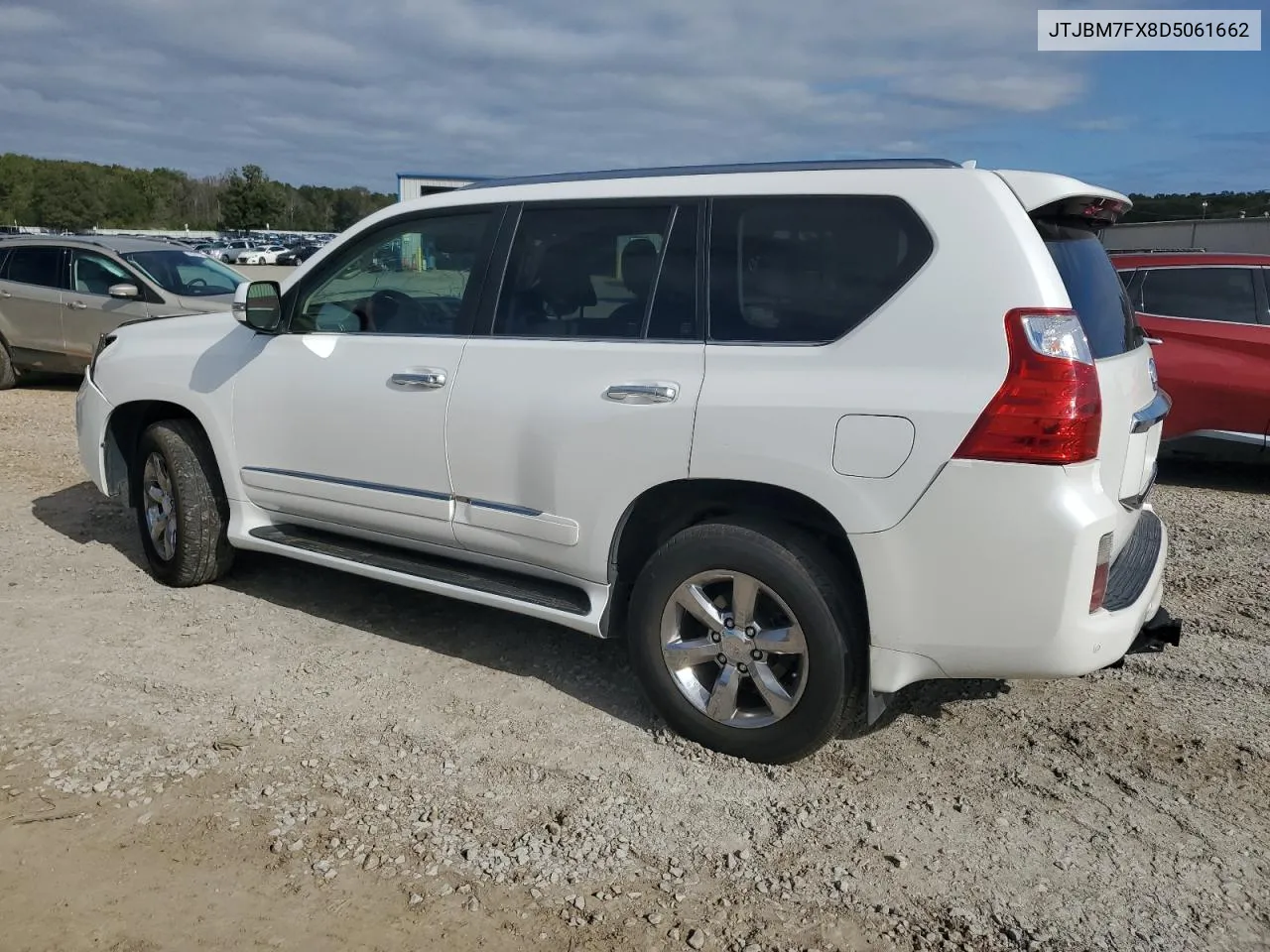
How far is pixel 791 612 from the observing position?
332 centimetres

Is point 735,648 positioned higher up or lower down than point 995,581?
lower down

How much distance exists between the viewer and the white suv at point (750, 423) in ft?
9.98

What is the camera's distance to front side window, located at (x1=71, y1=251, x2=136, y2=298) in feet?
36.7

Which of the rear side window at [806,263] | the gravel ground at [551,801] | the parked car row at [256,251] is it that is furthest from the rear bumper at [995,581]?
the parked car row at [256,251]

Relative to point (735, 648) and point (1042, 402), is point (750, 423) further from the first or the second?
point (1042, 402)

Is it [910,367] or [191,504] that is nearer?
[910,367]

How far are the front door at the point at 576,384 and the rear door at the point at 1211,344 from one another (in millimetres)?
5400

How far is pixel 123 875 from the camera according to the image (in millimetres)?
2939

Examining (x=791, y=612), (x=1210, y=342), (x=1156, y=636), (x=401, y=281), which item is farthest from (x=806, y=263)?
(x=1210, y=342)

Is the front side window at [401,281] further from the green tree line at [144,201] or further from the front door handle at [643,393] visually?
the green tree line at [144,201]

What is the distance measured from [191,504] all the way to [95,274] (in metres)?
7.66

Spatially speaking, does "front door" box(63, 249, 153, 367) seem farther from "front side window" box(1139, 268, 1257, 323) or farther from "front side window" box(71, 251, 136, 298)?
"front side window" box(1139, 268, 1257, 323)

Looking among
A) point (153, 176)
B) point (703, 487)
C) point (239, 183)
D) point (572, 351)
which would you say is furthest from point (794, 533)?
point (153, 176)

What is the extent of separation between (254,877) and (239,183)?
4675 inches
